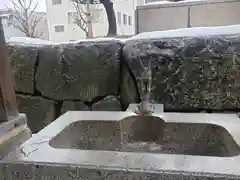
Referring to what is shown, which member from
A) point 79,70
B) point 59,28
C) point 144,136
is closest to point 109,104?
point 79,70

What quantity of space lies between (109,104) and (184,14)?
1601mm

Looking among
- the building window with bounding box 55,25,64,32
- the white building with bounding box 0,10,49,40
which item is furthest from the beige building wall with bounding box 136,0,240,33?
the white building with bounding box 0,10,49,40

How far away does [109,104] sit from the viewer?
1.51 meters

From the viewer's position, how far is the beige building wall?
253 centimetres

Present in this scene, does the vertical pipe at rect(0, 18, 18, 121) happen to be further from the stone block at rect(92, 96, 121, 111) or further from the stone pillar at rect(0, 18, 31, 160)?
the stone block at rect(92, 96, 121, 111)

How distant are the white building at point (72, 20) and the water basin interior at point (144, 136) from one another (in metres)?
1.50

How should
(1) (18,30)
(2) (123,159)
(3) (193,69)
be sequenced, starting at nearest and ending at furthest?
(2) (123,159) < (3) (193,69) < (1) (18,30)

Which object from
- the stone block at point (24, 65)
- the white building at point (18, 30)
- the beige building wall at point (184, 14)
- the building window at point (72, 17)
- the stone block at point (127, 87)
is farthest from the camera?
the building window at point (72, 17)

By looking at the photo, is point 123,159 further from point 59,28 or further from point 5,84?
point 59,28

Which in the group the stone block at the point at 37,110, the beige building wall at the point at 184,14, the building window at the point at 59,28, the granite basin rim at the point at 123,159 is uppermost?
the beige building wall at the point at 184,14

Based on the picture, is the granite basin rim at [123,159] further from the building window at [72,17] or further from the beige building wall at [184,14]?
the building window at [72,17]

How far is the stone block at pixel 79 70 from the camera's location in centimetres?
149

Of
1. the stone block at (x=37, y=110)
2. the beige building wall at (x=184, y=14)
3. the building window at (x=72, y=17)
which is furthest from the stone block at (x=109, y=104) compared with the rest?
the building window at (x=72, y=17)

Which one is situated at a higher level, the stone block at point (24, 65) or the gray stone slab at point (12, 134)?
the stone block at point (24, 65)
